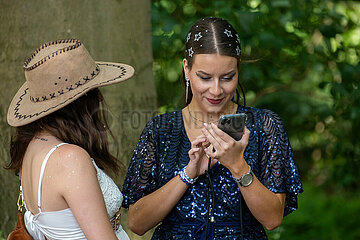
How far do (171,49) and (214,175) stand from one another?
2194mm

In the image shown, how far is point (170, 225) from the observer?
2.94 metres

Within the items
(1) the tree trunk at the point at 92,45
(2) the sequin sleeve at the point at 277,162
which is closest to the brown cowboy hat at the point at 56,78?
(2) the sequin sleeve at the point at 277,162

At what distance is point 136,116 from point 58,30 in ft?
2.82

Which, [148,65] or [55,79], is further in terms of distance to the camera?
[148,65]

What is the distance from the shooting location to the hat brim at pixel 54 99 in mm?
2391

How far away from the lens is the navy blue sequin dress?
2.84 meters

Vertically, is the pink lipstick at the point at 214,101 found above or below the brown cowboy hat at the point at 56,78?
below

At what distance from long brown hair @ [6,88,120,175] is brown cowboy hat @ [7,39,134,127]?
65 millimetres

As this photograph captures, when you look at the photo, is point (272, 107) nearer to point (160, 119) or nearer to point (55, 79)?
point (160, 119)

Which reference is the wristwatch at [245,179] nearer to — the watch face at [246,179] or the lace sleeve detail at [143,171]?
the watch face at [246,179]

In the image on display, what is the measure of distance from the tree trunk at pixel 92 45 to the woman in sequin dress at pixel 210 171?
0.97m

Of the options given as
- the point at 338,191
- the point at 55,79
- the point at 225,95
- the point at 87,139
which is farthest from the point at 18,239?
the point at 338,191

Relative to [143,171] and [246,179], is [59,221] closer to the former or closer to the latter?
[143,171]

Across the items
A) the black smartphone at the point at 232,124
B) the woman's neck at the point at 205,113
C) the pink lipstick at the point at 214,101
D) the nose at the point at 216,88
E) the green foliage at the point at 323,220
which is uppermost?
the nose at the point at 216,88
